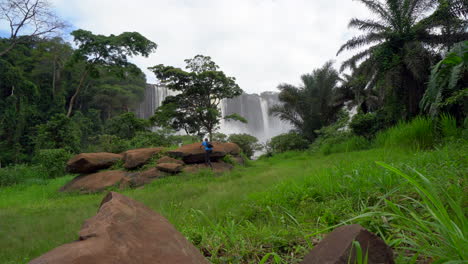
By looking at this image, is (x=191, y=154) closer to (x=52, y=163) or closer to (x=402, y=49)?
(x=52, y=163)

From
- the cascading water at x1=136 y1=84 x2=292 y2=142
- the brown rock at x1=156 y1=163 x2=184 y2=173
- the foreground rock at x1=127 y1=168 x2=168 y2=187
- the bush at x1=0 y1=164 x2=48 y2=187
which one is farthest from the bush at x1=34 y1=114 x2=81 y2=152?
the cascading water at x1=136 y1=84 x2=292 y2=142

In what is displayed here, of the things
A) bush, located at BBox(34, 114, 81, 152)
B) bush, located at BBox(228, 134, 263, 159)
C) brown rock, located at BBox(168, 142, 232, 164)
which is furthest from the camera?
bush, located at BBox(228, 134, 263, 159)

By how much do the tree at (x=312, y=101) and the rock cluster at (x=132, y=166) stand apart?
1303 centimetres

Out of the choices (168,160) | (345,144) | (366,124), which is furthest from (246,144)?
(168,160)

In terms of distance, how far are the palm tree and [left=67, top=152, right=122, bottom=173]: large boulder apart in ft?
44.5

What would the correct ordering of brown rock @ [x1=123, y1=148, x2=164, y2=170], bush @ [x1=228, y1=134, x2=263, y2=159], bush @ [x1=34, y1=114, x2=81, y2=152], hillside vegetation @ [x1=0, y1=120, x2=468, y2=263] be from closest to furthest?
hillside vegetation @ [x1=0, y1=120, x2=468, y2=263]
brown rock @ [x1=123, y1=148, x2=164, y2=170]
bush @ [x1=34, y1=114, x2=81, y2=152]
bush @ [x1=228, y1=134, x2=263, y2=159]

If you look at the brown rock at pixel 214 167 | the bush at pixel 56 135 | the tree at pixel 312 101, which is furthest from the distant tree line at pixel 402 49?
the bush at pixel 56 135

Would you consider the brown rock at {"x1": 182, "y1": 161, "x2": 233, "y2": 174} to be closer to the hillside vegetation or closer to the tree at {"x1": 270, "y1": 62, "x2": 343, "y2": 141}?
the hillside vegetation

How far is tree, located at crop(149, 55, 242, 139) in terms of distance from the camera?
1880 centimetres

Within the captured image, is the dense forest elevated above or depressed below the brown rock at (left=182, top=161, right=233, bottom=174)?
above

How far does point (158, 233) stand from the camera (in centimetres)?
113

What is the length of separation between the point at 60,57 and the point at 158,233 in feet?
105

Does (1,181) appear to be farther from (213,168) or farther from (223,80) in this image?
(223,80)

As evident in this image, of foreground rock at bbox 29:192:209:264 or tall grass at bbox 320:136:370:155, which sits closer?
foreground rock at bbox 29:192:209:264
